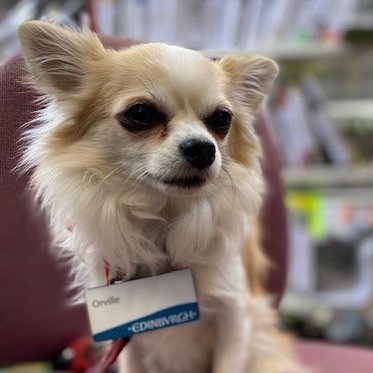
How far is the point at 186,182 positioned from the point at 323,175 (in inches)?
44.2

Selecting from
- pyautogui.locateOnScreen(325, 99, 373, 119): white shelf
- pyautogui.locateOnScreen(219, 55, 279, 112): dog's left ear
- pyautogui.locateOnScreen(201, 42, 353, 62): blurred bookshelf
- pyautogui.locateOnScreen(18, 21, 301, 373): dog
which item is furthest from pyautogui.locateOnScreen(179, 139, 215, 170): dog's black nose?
pyautogui.locateOnScreen(325, 99, 373, 119): white shelf

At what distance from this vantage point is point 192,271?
24.1 inches

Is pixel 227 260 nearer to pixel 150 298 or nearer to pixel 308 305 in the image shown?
pixel 150 298

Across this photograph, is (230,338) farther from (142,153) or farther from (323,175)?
(323,175)

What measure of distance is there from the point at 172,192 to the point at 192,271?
108 mm

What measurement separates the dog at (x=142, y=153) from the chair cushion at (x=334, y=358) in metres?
0.33

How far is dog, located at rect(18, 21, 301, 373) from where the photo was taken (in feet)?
1.75

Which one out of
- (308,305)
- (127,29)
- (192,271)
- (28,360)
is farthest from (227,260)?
(308,305)

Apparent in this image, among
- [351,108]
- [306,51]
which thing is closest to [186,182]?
[306,51]

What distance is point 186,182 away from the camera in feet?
1.82

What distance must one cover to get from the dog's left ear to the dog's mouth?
0.39 ft

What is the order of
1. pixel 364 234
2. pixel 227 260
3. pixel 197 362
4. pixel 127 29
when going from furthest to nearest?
pixel 364 234 < pixel 127 29 < pixel 197 362 < pixel 227 260

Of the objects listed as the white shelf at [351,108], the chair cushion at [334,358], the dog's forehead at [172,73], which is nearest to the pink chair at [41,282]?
the chair cushion at [334,358]

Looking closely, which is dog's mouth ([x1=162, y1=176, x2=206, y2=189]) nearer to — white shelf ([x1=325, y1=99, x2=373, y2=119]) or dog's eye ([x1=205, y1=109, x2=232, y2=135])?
dog's eye ([x1=205, y1=109, x2=232, y2=135])
